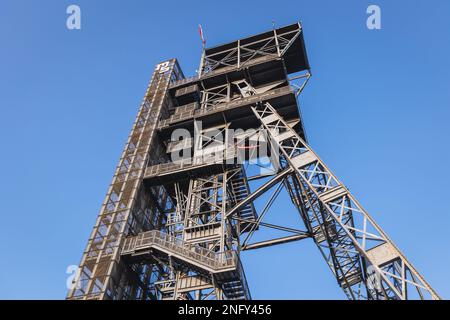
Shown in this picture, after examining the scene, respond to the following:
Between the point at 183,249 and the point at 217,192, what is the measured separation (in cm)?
577

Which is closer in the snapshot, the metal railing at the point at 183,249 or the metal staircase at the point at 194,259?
the metal staircase at the point at 194,259

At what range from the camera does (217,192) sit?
91.6ft

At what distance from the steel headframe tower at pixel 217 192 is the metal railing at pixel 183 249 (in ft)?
0.23

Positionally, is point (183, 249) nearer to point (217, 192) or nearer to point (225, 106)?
point (217, 192)

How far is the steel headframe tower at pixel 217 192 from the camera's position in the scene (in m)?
22.6

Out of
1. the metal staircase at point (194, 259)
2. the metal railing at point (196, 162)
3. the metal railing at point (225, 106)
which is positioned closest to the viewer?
the metal staircase at point (194, 259)

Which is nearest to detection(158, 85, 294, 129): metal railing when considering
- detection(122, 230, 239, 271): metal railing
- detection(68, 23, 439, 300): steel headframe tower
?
detection(68, 23, 439, 300): steel headframe tower

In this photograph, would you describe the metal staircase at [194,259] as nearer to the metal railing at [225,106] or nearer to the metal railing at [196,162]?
the metal railing at [196,162]

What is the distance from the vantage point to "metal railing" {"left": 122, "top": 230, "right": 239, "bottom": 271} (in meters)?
22.2

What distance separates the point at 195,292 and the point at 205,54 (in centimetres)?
2397

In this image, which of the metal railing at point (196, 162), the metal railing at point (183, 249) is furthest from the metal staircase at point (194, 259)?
the metal railing at point (196, 162)

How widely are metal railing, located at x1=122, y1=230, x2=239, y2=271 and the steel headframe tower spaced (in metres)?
0.07

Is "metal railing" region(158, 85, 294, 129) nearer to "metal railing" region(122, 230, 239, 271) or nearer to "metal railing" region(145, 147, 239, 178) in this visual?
"metal railing" region(145, 147, 239, 178)

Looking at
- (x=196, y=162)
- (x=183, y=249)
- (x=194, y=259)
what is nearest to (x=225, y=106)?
(x=196, y=162)
